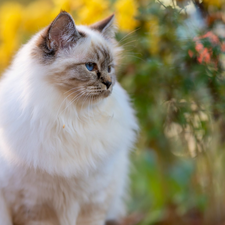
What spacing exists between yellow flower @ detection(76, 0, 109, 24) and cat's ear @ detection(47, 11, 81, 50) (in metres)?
0.55

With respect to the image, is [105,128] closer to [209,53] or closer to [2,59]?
[209,53]

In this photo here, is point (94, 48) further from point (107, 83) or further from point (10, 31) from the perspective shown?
point (10, 31)

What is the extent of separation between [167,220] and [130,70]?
1.12m

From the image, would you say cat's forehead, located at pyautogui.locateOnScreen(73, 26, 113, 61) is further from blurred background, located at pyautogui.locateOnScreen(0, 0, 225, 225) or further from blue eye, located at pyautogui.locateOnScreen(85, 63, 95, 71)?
blurred background, located at pyautogui.locateOnScreen(0, 0, 225, 225)

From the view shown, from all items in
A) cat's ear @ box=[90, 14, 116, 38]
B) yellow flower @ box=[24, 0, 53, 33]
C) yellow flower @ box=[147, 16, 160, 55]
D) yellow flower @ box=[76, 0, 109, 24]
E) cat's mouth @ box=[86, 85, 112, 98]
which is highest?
yellow flower @ box=[24, 0, 53, 33]

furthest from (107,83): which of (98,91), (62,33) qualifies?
(62,33)

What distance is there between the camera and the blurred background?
1484 millimetres

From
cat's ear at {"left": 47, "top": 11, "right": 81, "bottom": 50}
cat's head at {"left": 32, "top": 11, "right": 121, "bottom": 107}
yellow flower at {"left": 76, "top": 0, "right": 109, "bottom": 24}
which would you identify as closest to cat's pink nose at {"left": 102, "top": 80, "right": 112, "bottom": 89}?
cat's head at {"left": 32, "top": 11, "right": 121, "bottom": 107}

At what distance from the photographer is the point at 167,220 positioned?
81.2 inches

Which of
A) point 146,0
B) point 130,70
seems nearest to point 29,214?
point 130,70

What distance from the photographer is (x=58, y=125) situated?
4.16ft

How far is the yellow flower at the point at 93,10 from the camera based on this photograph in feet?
5.69

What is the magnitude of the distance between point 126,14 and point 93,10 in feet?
0.79

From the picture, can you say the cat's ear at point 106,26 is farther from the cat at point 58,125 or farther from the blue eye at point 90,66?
the blue eye at point 90,66
